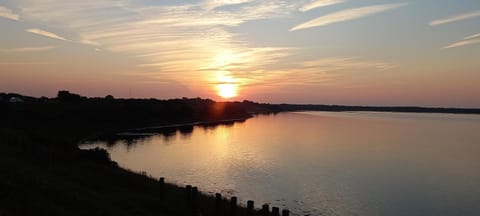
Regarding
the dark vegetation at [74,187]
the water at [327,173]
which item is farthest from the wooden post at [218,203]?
the water at [327,173]

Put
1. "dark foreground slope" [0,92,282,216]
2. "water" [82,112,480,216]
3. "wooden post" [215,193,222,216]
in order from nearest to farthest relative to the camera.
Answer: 1. "dark foreground slope" [0,92,282,216]
2. "wooden post" [215,193,222,216]
3. "water" [82,112,480,216]

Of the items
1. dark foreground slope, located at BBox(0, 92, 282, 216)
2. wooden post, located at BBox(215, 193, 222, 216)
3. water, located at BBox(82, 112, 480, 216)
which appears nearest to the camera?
dark foreground slope, located at BBox(0, 92, 282, 216)

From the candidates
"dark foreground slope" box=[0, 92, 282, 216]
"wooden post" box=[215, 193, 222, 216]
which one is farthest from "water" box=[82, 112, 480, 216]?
"wooden post" box=[215, 193, 222, 216]

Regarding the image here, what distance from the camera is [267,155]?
5934 cm

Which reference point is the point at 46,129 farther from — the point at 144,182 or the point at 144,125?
the point at 144,182

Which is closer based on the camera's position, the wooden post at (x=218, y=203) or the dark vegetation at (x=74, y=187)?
the dark vegetation at (x=74, y=187)

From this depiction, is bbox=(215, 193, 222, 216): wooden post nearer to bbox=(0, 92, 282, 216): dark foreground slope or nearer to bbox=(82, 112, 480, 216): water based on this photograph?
bbox=(0, 92, 282, 216): dark foreground slope

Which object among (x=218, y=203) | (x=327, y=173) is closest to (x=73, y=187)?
(x=218, y=203)

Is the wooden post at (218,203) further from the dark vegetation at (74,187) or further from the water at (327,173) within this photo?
the water at (327,173)

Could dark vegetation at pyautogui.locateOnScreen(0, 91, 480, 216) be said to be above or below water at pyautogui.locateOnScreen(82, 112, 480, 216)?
above

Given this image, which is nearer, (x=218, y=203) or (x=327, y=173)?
(x=218, y=203)

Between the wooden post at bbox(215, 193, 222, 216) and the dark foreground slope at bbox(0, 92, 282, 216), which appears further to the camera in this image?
the wooden post at bbox(215, 193, 222, 216)

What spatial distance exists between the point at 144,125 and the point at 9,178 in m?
100

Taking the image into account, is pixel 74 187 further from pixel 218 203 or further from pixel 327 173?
pixel 327 173
